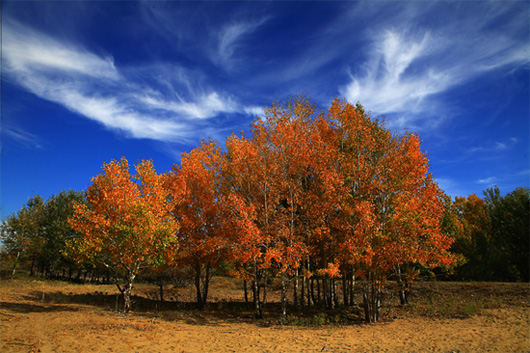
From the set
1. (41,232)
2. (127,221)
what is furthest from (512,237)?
(41,232)

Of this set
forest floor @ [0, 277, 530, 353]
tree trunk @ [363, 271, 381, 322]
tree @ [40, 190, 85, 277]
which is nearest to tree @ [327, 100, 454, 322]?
tree trunk @ [363, 271, 381, 322]

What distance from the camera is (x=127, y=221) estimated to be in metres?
15.6

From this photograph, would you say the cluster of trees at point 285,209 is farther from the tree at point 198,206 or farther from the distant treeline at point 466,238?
the distant treeline at point 466,238

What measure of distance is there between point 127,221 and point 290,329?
35.0ft

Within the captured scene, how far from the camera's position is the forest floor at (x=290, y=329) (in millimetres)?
11039

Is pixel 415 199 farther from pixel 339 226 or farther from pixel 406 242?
pixel 339 226

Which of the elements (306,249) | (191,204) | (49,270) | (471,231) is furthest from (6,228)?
(471,231)

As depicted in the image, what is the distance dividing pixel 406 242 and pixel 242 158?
10.9m

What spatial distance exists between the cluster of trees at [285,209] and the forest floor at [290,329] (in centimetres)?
211

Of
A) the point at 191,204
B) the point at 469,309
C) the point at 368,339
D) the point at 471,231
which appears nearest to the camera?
the point at 368,339

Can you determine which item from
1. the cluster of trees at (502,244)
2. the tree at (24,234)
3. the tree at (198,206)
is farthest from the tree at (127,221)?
the tree at (24,234)

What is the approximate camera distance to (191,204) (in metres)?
20.1

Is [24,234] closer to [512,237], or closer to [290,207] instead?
[290,207]

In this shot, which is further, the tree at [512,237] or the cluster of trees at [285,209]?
the tree at [512,237]
